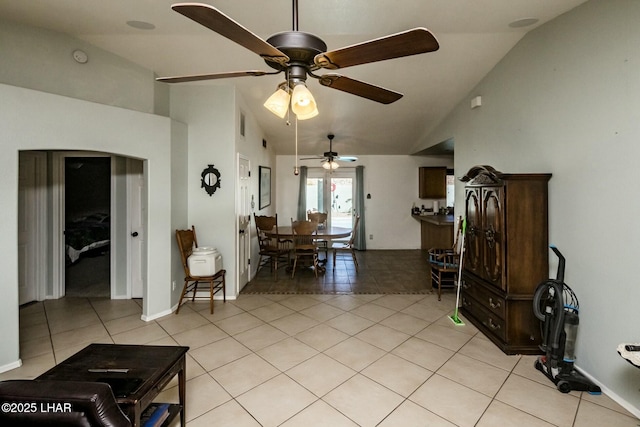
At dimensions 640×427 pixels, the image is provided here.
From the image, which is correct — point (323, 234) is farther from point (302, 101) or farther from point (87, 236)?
point (87, 236)

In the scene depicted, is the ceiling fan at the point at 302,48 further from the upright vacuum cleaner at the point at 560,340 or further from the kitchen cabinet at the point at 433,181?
the kitchen cabinet at the point at 433,181

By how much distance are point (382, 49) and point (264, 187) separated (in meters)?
5.00

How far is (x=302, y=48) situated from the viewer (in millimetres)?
1461

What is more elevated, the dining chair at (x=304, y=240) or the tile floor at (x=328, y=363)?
the dining chair at (x=304, y=240)

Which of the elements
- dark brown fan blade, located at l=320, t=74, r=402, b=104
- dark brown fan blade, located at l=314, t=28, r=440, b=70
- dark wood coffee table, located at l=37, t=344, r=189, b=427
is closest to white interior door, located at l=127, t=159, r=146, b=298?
dark wood coffee table, located at l=37, t=344, r=189, b=427

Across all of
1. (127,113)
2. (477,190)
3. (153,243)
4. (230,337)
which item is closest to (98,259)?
(153,243)

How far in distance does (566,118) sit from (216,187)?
3768mm

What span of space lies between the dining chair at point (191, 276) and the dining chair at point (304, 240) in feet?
4.51

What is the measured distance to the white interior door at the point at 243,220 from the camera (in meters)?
4.30

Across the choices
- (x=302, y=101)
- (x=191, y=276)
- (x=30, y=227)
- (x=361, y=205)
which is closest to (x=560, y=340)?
(x=302, y=101)

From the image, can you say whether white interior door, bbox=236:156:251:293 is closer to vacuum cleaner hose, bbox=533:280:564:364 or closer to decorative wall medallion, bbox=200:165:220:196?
decorative wall medallion, bbox=200:165:220:196

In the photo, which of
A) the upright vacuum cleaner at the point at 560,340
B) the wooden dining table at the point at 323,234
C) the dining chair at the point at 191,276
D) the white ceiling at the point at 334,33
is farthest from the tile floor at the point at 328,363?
the white ceiling at the point at 334,33

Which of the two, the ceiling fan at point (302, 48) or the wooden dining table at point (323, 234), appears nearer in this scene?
the ceiling fan at point (302, 48)

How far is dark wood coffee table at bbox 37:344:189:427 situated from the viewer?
1.36 meters
